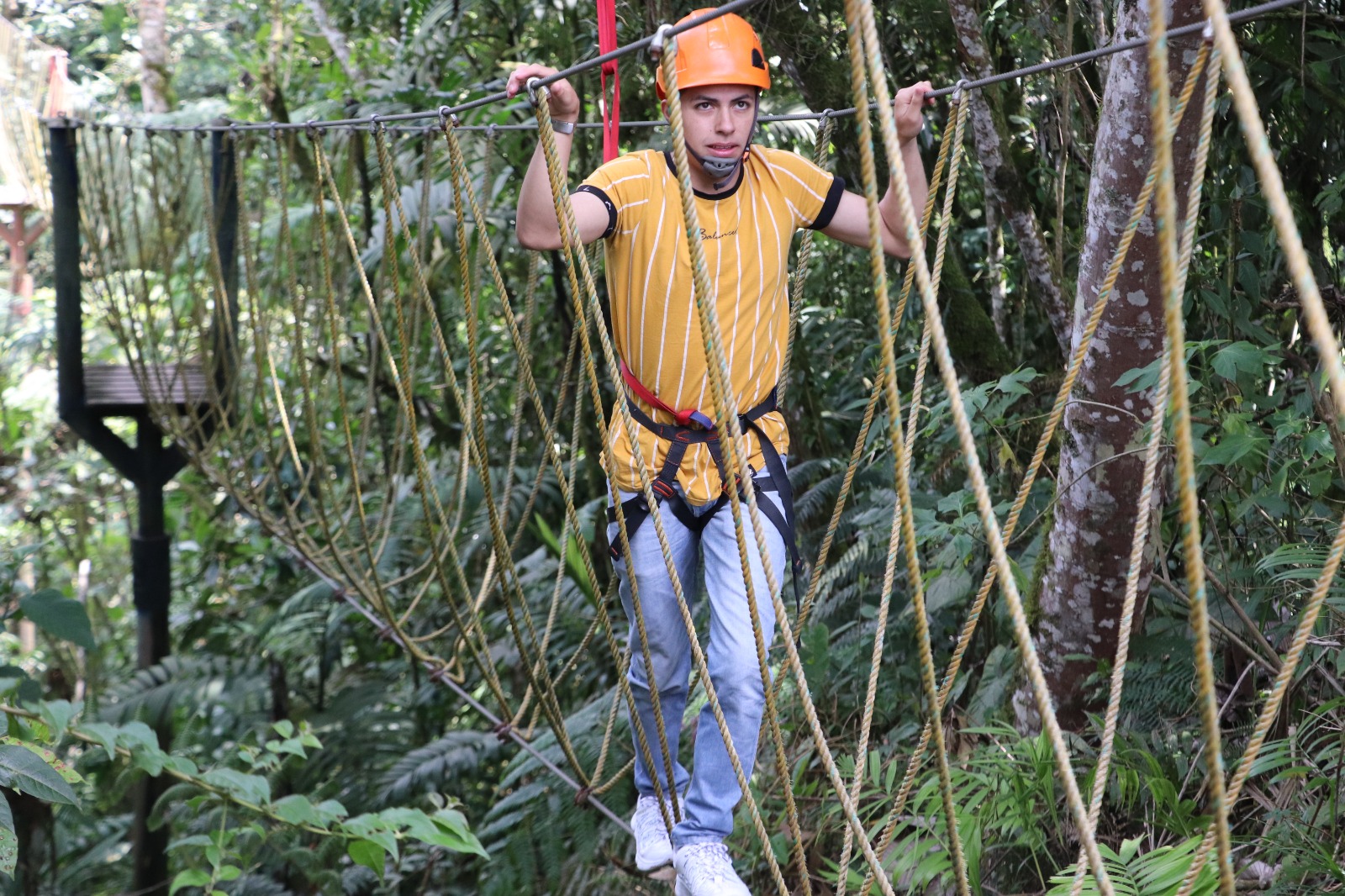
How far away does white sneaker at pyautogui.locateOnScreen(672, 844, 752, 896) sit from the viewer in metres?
1.45

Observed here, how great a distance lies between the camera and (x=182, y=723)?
4.03m

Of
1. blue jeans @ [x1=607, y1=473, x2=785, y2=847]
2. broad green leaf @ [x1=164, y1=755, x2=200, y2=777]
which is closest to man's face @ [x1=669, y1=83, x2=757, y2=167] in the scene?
blue jeans @ [x1=607, y1=473, x2=785, y2=847]

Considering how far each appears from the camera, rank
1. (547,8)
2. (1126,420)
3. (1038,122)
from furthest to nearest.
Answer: (547,8)
(1038,122)
(1126,420)

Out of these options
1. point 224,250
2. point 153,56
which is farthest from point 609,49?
point 153,56

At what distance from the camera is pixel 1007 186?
2193mm

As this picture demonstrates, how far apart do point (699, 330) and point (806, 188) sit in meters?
0.27

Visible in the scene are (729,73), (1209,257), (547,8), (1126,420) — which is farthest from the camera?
(547,8)

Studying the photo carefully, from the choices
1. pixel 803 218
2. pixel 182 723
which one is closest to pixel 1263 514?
pixel 803 218

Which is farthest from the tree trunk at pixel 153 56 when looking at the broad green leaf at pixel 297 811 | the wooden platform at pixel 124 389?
the broad green leaf at pixel 297 811

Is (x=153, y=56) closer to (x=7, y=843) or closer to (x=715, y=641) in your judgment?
(x=7, y=843)

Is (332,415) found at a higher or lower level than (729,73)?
lower

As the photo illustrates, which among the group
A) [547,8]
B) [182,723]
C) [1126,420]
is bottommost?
[182,723]

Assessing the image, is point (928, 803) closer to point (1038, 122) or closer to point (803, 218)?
point (803, 218)

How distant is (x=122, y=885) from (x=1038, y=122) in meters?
3.86
